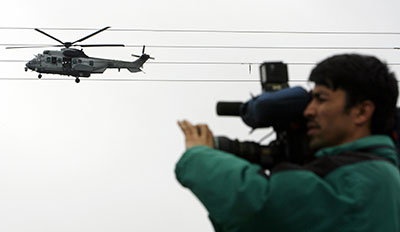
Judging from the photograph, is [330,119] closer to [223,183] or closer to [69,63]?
[223,183]

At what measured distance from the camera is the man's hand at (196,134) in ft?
5.61

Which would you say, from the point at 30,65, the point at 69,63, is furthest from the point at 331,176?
the point at 30,65

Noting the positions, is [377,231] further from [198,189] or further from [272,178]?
[198,189]

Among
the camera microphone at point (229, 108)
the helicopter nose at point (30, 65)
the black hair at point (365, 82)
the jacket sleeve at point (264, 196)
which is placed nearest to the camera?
the jacket sleeve at point (264, 196)

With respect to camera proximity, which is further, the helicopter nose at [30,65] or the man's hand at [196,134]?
the helicopter nose at [30,65]

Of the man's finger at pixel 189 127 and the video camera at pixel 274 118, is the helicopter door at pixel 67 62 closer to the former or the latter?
the video camera at pixel 274 118

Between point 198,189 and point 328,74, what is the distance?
63cm

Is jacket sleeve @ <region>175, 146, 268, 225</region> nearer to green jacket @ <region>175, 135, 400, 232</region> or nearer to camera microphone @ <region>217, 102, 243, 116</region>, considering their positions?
green jacket @ <region>175, 135, 400, 232</region>

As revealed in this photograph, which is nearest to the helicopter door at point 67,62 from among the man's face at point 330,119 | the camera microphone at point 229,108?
the camera microphone at point 229,108

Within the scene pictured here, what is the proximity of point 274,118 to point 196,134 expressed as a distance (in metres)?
0.37

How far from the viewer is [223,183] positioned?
151 centimetres

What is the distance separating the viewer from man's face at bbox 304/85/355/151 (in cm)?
172

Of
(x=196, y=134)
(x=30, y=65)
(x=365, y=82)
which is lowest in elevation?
(x=196, y=134)

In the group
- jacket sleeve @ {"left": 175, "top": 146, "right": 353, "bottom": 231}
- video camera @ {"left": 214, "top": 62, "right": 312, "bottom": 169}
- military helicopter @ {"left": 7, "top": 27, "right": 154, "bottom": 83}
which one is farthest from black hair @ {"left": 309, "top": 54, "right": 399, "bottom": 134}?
military helicopter @ {"left": 7, "top": 27, "right": 154, "bottom": 83}
